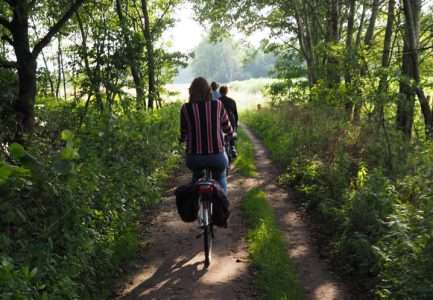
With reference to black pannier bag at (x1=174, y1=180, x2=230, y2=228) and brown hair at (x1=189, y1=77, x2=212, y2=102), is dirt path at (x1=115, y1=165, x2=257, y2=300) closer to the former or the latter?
black pannier bag at (x1=174, y1=180, x2=230, y2=228)

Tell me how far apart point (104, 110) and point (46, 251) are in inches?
198

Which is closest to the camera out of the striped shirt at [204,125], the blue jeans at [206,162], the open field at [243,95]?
the striped shirt at [204,125]

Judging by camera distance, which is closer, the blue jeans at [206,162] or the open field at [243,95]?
the blue jeans at [206,162]

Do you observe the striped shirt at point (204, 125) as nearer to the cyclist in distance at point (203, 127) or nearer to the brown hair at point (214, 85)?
the cyclist in distance at point (203, 127)

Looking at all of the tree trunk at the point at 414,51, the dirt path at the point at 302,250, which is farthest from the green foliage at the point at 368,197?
the tree trunk at the point at 414,51

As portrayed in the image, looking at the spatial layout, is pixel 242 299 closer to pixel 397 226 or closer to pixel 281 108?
pixel 397 226

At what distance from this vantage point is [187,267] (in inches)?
229

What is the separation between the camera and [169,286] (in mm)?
5277

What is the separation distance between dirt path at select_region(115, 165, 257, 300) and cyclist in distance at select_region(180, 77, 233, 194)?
4.45ft

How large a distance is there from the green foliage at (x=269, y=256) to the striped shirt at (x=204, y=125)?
1.65m

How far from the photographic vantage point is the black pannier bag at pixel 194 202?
557 cm

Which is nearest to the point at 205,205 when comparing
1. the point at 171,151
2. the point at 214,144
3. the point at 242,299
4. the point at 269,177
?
the point at 214,144

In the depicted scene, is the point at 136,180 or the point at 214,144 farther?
the point at 136,180

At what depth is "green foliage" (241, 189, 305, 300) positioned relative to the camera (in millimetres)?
5184
